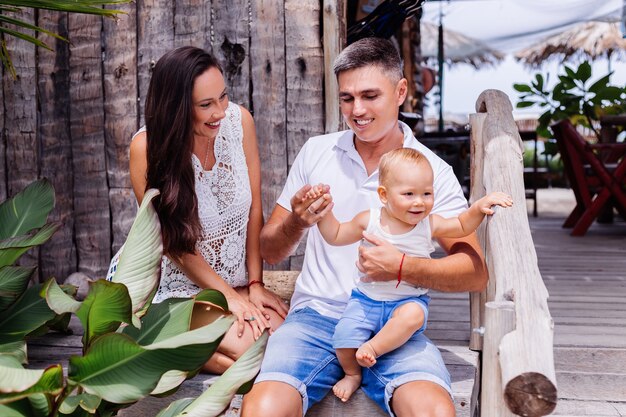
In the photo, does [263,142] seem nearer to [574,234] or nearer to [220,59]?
[220,59]

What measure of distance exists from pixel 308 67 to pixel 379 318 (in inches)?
63.1

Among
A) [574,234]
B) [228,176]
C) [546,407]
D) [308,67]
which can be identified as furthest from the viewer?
[574,234]

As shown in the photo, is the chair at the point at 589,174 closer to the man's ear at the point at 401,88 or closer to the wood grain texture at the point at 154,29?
the wood grain texture at the point at 154,29

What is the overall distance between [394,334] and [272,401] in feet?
1.38

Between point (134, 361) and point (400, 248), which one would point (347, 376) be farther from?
point (134, 361)

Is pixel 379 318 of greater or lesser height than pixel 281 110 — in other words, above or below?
below

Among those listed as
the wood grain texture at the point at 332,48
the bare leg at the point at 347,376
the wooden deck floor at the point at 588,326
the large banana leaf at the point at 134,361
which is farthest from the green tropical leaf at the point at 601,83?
the large banana leaf at the point at 134,361

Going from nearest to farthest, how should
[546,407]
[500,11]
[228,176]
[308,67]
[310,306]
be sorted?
[546,407], [310,306], [228,176], [308,67], [500,11]

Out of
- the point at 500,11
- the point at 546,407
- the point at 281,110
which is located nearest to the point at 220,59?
the point at 281,110

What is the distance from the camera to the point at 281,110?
3.74 meters

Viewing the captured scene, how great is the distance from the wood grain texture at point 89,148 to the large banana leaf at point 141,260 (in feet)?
5.05

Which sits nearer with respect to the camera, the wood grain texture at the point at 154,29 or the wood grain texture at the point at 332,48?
the wood grain texture at the point at 332,48

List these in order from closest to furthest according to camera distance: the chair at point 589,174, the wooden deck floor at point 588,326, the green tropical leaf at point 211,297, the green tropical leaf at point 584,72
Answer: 1. the green tropical leaf at point 211,297
2. the wooden deck floor at point 588,326
3. the chair at point 589,174
4. the green tropical leaf at point 584,72

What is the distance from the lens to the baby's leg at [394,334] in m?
2.38
